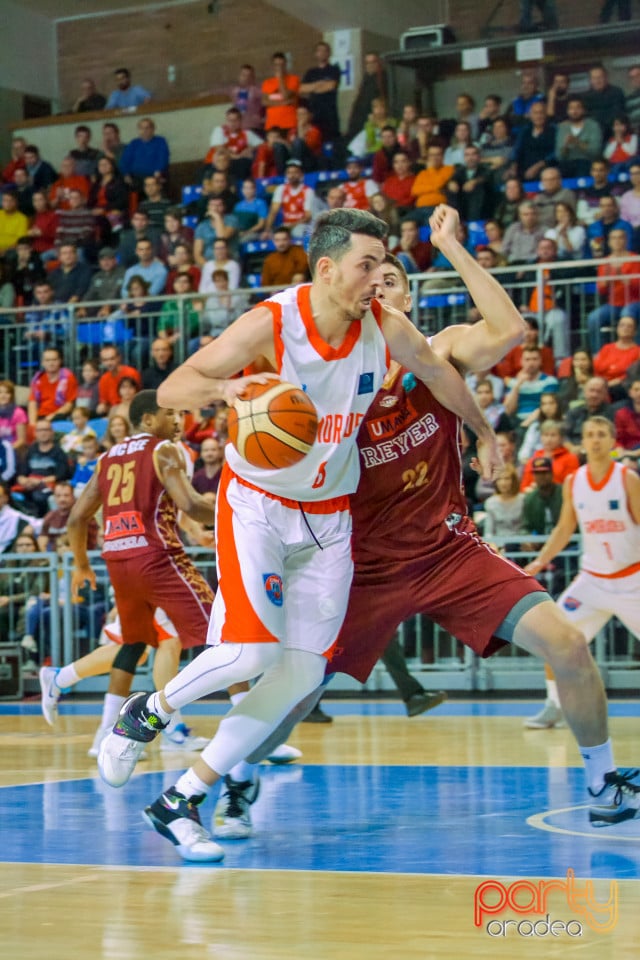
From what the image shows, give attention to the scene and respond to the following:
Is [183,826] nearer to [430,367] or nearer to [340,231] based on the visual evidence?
[430,367]

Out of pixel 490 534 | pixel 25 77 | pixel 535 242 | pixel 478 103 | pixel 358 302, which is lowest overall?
pixel 490 534

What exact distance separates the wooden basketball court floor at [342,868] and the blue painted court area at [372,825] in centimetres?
1

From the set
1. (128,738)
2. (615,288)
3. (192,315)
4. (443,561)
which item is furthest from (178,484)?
(192,315)

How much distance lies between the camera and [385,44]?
71.0 feet

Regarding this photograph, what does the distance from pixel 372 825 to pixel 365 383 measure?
5.88 feet

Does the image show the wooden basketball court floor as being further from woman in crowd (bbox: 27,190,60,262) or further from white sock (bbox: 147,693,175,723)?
woman in crowd (bbox: 27,190,60,262)

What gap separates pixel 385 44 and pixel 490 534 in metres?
11.4

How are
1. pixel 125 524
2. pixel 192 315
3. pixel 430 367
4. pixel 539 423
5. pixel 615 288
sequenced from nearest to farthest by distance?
1. pixel 430 367
2. pixel 125 524
3. pixel 539 423
4. pixel 615 288
5. pixel 192 315

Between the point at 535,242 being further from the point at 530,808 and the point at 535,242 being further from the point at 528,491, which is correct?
the point at 530,808

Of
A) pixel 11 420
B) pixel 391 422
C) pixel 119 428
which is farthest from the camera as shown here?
pixel 11 420

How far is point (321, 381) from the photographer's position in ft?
16.5

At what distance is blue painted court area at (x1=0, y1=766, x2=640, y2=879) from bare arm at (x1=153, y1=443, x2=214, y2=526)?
1.45m

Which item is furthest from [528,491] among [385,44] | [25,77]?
[25,77]

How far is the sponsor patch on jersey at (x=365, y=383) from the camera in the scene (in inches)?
200
